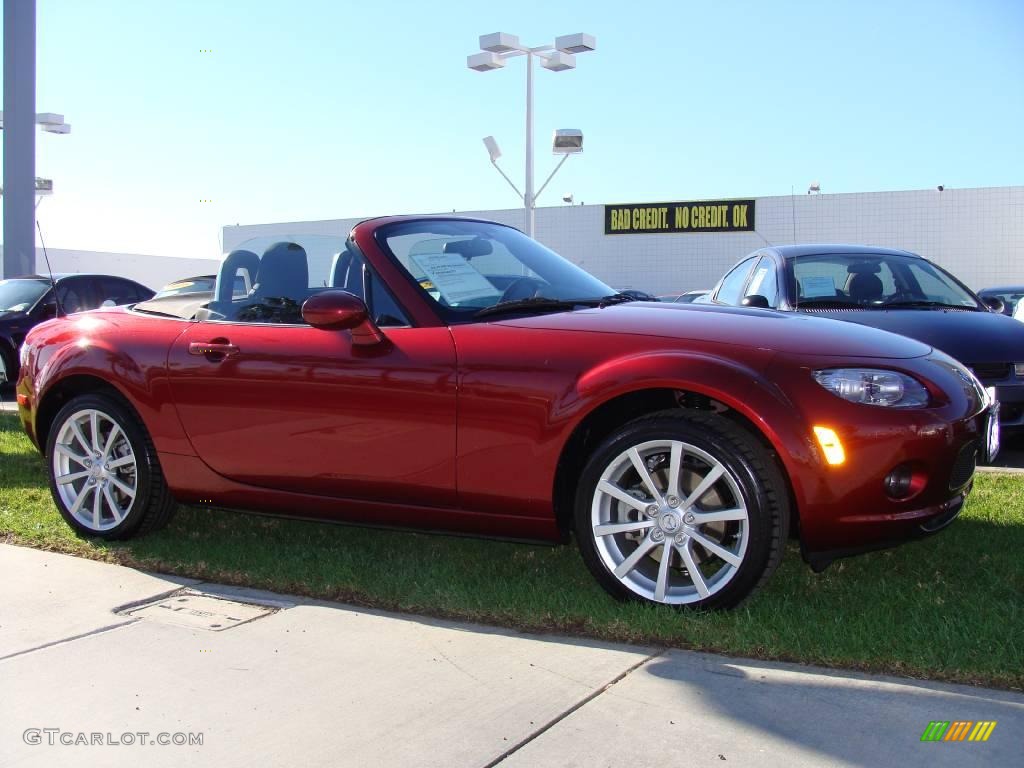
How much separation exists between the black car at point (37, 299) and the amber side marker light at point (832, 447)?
9.88 metres

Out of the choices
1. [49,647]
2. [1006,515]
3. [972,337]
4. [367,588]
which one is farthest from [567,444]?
[972,337]

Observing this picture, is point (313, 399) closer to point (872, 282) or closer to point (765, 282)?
point (765, 282)

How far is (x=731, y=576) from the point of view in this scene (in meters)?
3.56

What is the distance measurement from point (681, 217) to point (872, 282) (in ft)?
79.7

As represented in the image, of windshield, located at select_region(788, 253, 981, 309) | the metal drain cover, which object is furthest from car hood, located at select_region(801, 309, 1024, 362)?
the metal drain cover

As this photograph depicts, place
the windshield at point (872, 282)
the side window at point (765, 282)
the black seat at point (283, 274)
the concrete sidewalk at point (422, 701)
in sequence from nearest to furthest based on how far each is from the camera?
the concrete sidewalk at point (422, 701) → the black seat at point (283, 274) → the windshield at point (872, 282) → the side window at point (765, 282)

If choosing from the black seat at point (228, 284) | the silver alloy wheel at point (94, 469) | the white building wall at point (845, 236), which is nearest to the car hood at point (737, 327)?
the black seat at point (228, 284)

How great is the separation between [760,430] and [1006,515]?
2139mm

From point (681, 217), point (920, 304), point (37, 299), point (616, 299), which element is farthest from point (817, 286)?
point (681, 217)

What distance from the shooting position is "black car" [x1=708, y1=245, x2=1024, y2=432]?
21.1ft

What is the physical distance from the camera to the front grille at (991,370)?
21.0ft

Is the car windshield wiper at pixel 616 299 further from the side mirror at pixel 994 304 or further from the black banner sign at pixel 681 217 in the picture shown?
the black banner sign at pixel 681 217

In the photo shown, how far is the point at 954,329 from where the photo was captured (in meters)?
6.60

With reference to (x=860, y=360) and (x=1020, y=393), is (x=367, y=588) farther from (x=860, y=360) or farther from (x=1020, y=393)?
(x=1020, y=393)
